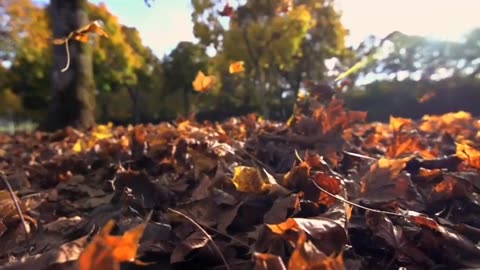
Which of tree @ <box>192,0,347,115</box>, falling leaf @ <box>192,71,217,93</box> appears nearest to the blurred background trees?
tree @ <box>192,0,347,115</box>

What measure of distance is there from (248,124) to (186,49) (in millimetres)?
33113

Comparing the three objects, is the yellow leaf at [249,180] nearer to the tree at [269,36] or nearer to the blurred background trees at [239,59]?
the blurred background trees at [239,59]

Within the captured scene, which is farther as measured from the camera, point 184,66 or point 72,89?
point 184,66

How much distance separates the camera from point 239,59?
21.1 meters

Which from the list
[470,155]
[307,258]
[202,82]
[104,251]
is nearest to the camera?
[104,251]

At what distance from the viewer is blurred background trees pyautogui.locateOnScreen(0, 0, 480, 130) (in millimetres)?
17938

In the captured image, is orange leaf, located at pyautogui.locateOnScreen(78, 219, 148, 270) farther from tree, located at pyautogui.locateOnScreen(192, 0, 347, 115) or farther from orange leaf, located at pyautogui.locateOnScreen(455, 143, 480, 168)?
tree, located at pyautogui.locateOnScreen(192, 0, 347, 115)

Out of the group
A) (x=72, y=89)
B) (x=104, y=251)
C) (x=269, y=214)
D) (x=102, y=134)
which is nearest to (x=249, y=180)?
(x=269, y=214)

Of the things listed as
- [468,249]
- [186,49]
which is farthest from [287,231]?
[186,49]

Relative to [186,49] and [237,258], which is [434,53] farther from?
[237,258]

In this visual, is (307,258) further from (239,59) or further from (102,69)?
(102,69)

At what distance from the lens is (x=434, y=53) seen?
90.0 feet

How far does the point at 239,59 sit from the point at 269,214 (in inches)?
801

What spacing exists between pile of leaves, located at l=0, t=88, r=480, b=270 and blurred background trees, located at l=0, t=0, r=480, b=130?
4.71 m
